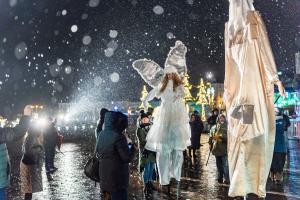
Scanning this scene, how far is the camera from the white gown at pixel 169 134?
26.5ft

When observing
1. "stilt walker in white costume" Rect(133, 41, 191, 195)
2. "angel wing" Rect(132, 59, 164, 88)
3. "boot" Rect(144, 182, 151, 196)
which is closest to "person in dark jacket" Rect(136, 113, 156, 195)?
"boot" Rect(144, 182, 151, 196)

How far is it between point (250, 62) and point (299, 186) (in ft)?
19.9

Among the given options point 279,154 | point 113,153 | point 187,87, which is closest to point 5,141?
point 113,153

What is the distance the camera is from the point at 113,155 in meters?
5.78

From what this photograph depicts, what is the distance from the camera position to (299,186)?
9773mm

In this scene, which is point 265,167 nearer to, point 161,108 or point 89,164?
point 89,164

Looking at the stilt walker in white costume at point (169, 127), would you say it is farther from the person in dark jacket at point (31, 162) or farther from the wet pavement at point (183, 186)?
the person in dark jacket at point (31, 162)

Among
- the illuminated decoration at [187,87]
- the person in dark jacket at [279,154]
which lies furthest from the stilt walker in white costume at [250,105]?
the person in dark jacket at [279,154]

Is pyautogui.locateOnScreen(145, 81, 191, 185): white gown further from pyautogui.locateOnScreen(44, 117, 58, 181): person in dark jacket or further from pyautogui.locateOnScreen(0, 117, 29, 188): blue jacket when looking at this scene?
pyautogui.locateOnScreen(44, 117, 58, 181): person in dark jacket

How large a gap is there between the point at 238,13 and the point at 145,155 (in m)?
4.73

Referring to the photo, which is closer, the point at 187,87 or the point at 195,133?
the point at 195,133

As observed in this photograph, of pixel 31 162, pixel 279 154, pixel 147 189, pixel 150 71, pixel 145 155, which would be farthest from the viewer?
pixel 279 154

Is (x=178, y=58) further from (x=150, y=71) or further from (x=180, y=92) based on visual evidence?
(x=180, y=92)

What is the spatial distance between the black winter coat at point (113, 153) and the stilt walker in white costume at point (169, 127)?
88.0 inches
